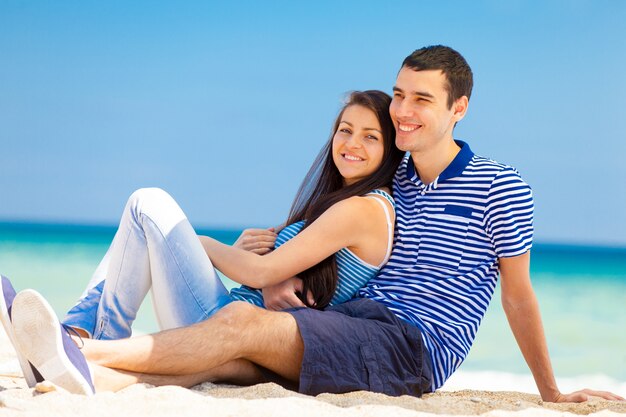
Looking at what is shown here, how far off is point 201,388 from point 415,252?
0.99 metres

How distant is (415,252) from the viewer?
3.23 m

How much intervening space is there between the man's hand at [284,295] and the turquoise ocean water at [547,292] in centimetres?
480

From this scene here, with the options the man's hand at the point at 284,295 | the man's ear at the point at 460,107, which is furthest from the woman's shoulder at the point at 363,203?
the man's ear at the point at 460,107

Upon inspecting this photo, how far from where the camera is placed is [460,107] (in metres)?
3.56

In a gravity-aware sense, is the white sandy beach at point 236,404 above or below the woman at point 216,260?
below

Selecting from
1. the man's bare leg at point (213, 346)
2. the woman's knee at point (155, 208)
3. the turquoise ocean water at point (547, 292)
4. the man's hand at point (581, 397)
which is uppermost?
the woman's knee at point (155, 208)

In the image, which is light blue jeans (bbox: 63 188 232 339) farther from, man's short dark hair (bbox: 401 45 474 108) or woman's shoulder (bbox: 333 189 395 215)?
man's short dark hair (bbox: 401 45 474 108)

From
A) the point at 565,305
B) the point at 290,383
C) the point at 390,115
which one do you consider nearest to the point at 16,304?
the point at 290,383

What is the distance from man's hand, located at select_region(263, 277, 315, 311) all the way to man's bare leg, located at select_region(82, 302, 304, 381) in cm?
31

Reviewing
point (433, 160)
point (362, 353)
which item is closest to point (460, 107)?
point (433, 160)

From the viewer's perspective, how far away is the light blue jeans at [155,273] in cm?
302

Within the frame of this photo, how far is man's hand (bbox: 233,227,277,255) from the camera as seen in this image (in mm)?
3426

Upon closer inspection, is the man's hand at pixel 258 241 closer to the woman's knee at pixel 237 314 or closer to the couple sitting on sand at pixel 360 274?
the couple sitting on sand at pixel 360 274

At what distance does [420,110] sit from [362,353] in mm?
1041
